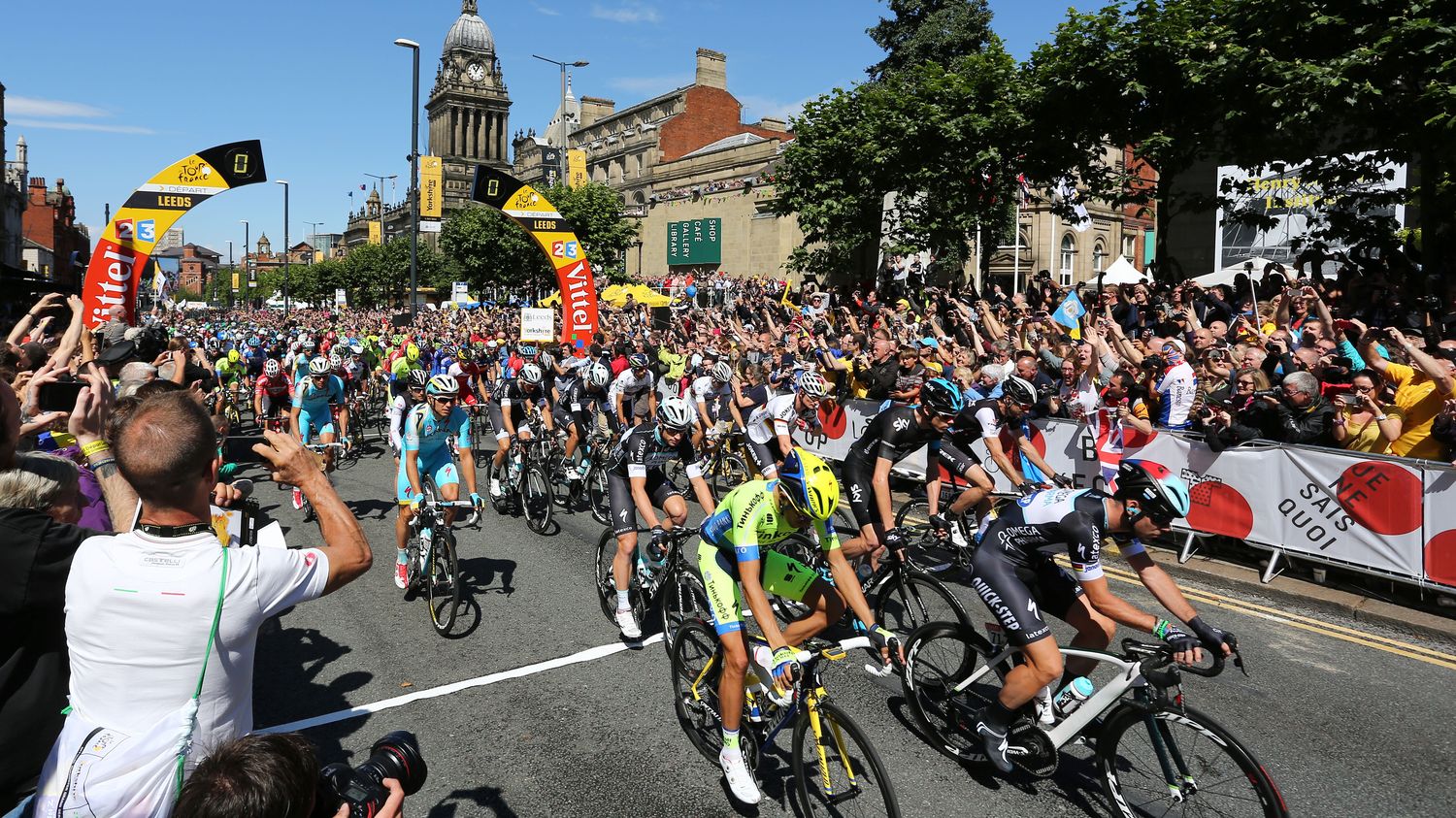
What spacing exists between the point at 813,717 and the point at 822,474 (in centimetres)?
135

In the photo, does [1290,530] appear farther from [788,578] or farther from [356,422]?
[356,422]

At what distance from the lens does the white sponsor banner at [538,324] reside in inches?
848

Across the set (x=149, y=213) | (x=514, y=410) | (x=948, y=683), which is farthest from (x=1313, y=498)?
(x=149, y=213)

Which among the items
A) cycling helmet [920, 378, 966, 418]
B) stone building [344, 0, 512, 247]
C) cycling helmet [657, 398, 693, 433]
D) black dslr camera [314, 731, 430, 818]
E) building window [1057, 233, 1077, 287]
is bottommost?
black dslr camera [314, 731, 430, 818]

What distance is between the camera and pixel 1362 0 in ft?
45.4

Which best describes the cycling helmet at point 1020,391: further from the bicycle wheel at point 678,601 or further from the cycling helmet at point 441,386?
the cycling helmet at point 441,386

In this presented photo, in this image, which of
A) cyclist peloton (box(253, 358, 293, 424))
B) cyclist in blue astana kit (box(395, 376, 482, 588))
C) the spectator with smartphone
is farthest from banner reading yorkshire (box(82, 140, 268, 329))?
the spectator with smartphone

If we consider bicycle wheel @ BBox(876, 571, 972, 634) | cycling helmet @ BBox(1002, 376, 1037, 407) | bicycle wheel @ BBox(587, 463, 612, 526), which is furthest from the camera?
bicycle wheel @ BBox(587, 463, 612, 526)

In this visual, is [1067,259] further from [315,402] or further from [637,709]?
[637,709]

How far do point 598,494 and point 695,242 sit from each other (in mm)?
45490

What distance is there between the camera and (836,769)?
4.41 meters

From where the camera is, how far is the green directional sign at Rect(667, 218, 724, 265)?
5481 cm

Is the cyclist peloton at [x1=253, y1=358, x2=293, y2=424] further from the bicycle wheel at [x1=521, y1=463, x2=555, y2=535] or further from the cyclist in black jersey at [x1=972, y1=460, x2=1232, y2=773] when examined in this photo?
the cyclist in black jersey at [x1=972, y1=460, x2=1232, y2=773]

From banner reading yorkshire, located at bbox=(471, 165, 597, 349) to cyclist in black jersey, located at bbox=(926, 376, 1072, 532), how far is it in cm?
1448
